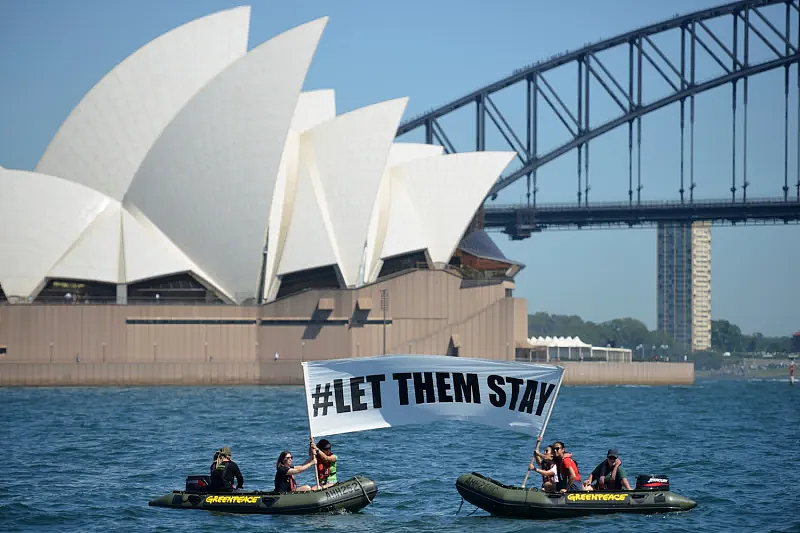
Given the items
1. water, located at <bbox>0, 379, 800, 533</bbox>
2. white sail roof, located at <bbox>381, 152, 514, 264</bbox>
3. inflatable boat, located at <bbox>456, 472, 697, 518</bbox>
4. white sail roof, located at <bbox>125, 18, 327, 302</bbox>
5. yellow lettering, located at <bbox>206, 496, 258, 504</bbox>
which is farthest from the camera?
white sail roof, located at <bbox>381, 152, 514, 264</bbox>

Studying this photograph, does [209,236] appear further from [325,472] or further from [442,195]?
[325,472]

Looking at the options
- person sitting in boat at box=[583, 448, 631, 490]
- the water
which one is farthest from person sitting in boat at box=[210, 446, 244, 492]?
person sitting in boat at box=[583, 448, 631, 490]

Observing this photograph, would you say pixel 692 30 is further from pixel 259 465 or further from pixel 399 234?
pixel 259 465

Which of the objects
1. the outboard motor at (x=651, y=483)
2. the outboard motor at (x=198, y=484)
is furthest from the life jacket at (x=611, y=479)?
the outboard motor at (x=198, y=484)

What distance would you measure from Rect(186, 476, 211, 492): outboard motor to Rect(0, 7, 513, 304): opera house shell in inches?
1689

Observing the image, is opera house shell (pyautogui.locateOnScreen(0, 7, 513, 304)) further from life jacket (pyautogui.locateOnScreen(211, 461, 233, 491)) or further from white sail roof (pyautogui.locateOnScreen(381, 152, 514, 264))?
life jacket (pyautogui.locateOnScreen(211, 461, 233, 491))

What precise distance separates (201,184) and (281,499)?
4550 centimetres

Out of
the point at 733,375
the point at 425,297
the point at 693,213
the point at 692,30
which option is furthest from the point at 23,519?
the point at 733,375

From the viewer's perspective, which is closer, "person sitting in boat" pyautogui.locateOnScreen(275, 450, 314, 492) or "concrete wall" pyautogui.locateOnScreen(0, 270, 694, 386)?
"person sitting in boat" pyautogui.locateOnScreen(275, 450, 314, 492)

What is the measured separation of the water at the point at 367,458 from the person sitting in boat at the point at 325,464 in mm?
699

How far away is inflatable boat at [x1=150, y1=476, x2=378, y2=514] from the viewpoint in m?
24.9

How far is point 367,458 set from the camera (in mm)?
36312

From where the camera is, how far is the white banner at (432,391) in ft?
78.7

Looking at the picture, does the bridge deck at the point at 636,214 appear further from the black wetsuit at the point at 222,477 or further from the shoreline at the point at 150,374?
the black wetsuit at the point at 222,477
